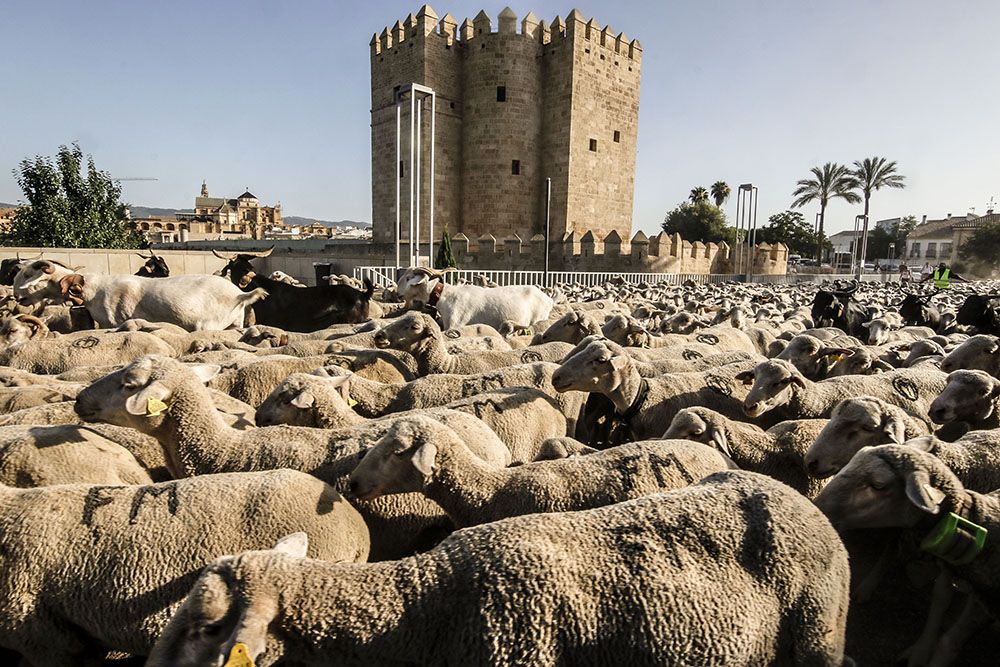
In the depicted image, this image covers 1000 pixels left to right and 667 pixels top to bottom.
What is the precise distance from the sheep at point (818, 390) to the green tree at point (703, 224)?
51243 millimetres

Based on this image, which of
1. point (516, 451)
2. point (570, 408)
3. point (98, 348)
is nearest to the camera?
point (516, 451)

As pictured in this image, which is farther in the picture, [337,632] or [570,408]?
[570,408]

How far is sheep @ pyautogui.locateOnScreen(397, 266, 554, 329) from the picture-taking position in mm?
9844

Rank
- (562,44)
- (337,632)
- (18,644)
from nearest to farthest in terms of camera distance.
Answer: (337,632) → (18,644) → (562,44)

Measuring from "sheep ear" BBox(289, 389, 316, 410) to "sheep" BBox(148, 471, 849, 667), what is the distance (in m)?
2.07

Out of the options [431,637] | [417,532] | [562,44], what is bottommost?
[417,532]

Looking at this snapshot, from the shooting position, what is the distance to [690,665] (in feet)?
6.69

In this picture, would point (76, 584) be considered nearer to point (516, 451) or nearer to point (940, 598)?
point (516, 451)

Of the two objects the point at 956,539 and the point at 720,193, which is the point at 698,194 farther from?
the point at 956,539

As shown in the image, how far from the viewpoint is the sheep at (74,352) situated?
6559 mm

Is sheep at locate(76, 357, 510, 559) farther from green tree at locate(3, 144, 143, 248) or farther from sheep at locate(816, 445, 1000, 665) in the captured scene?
green tree at locate(3, 144, 143, 248)

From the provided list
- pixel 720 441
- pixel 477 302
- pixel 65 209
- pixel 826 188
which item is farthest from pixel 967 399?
pixel 826 188

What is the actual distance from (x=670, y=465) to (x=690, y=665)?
128cm

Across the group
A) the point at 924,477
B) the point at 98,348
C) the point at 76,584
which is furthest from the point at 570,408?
the point at 98,348
